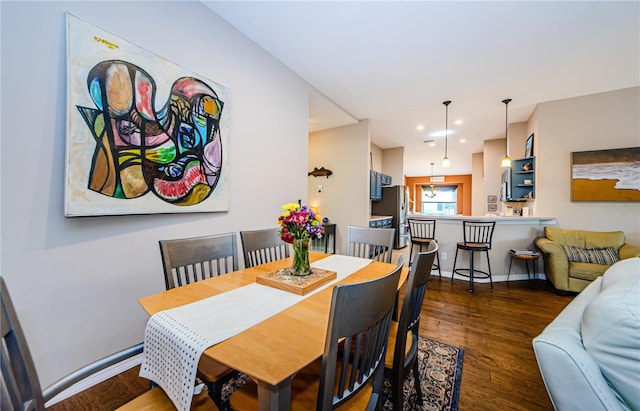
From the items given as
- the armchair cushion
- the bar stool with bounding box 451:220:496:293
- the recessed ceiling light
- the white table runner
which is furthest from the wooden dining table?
the recessed ceiling light

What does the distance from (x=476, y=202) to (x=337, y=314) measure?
842cm

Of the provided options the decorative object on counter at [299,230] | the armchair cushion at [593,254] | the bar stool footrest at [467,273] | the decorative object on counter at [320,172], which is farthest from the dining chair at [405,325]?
the decorative object on counter at [320,172]

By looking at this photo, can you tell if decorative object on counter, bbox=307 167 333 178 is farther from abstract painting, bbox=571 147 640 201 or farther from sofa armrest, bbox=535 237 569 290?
abstract painting, bbox=571 147 640 201

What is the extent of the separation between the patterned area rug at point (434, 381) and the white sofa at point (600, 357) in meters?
0.89

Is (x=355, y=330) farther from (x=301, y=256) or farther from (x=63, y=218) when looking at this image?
(x=63, y=218)

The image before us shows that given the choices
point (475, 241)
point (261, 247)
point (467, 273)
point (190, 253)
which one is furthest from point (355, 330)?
point (467, 273)

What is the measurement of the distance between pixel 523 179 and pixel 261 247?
4949 millimetres

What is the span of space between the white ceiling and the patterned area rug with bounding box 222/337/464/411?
2863 mm

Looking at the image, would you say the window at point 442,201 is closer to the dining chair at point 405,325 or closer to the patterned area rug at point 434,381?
the patterned area rug at point 434,381

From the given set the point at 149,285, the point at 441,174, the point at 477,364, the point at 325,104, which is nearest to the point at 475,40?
the point at 325,104

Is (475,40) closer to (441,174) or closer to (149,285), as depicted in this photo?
(149,285)

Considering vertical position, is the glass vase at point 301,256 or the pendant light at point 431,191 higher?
the pendant light at point 431,191

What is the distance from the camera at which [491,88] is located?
3553 mm

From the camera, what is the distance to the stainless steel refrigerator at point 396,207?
6.06 m
